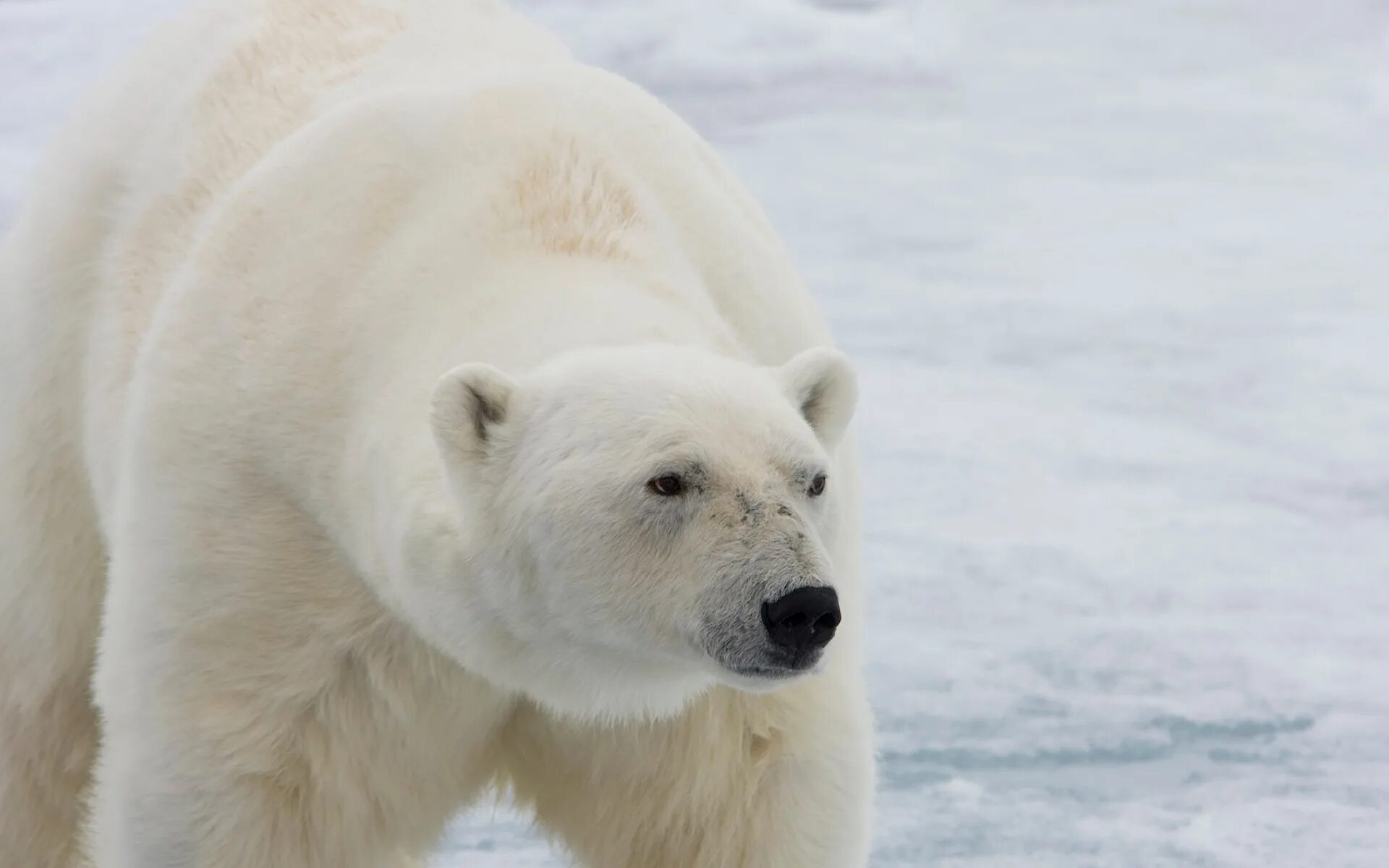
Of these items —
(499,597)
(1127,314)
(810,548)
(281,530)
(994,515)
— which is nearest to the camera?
(810,548)

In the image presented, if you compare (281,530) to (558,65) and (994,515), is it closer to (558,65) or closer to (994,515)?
(558,65)

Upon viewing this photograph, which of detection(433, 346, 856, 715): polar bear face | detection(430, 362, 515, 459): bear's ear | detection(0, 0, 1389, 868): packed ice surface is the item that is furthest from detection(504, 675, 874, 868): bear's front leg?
detection(0, 0, 1389, 868): packed ice surface

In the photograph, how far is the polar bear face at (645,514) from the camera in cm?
214

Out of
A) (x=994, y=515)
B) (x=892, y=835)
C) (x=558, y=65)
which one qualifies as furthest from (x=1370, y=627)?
(x=558, y=65)

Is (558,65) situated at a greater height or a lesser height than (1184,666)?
greater

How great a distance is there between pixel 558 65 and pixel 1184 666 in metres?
2.80

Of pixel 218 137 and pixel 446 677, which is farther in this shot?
pixel 218 137

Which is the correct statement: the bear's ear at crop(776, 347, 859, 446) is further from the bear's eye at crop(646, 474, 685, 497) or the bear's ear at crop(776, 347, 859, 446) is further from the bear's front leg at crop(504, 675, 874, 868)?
the bear's front leg at crop(504, 675, 874, 868)

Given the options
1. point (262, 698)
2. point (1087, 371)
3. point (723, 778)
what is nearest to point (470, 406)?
point (262, 698)

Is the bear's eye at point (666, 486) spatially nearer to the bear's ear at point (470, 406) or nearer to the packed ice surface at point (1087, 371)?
the bear's ear at point (470, 406)

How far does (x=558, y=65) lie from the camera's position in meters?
3.19

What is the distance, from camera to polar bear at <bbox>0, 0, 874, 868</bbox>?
223 centimetres

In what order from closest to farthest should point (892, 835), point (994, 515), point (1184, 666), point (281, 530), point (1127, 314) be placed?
point (281, 530) < point (892, 835) < point (1184, 666) < point (994, 515) < point (1127, 314)

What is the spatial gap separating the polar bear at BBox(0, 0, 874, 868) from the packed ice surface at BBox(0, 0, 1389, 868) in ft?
5.02
